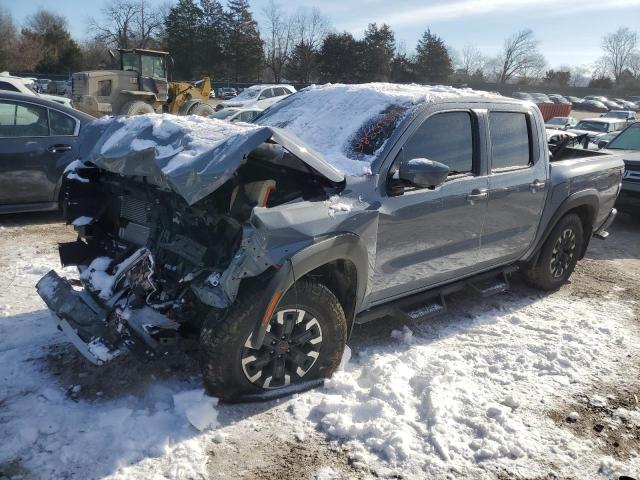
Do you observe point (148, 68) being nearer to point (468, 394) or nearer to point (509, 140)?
point (509, 140)

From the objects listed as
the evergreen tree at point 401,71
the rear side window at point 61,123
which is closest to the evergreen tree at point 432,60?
the evergreen tree at point 401,71

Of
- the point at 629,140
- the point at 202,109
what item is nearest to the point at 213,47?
the point at 202,109

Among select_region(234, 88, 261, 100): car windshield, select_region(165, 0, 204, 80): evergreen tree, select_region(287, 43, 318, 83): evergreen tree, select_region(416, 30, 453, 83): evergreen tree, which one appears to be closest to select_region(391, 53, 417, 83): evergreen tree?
select_region(416, 30, 453, 83): evergreen tree

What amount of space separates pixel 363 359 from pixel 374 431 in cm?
86

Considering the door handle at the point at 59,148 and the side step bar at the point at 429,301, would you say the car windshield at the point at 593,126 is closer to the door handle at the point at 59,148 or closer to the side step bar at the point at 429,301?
the side step bar at the point at 429,301

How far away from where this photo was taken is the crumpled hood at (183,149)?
289cm

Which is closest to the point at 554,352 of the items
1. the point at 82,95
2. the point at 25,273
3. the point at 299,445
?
the point at 299,445

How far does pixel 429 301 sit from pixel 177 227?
6.66ft

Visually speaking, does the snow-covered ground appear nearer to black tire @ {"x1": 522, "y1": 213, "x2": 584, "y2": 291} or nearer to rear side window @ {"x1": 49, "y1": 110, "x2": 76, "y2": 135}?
black tire @ {"x1": 522, "y1": 213, "x2": 584, "y2": 291}

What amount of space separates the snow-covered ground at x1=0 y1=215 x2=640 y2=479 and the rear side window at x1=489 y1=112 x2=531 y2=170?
4.69 feet

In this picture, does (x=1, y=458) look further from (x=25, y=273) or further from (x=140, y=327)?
(x=25, y=273)

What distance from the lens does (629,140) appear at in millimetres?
10094

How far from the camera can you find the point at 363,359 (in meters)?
3.89

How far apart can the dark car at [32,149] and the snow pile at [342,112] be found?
3500 millimetres
